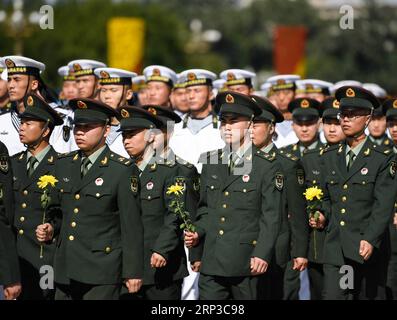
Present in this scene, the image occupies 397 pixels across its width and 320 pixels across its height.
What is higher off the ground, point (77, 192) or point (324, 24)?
point (324, 24)

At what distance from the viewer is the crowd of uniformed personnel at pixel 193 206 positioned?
9.97 meters

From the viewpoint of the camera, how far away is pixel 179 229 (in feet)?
36.4

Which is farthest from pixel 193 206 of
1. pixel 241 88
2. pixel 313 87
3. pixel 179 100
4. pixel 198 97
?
pixel 313 87

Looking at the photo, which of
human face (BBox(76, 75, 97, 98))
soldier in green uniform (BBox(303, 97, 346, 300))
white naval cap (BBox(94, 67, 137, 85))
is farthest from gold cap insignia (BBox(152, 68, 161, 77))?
soldier in green uniform (BBox(303, 97, 346, 300))

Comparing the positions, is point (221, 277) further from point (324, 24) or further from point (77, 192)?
point (324, 24)

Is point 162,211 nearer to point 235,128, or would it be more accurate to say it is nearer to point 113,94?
point 235,128

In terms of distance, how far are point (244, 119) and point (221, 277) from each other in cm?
154

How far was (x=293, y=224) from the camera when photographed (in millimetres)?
11445

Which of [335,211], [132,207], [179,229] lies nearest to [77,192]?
[132,207]

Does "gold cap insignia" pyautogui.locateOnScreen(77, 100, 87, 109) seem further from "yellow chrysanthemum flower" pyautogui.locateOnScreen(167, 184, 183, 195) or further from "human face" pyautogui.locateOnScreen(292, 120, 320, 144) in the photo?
"human face" pyautogui.locateOnScreen(292, 120, 320, 144)

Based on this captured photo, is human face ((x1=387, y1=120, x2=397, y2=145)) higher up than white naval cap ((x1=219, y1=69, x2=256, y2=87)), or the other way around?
white naval cap ((x1=219, y1=69, x2=256, y2=87))

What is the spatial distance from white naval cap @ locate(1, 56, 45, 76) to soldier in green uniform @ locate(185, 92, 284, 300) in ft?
8.23

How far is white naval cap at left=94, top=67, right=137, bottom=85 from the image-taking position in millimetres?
13297

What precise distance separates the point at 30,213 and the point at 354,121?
3.37 metres
